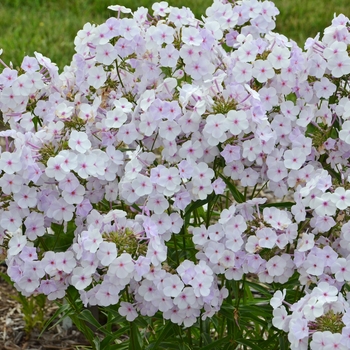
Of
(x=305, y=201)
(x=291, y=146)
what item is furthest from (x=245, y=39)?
(x=305, y=201)

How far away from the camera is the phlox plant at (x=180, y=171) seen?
180 centimetres

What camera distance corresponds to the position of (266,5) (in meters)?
2.21

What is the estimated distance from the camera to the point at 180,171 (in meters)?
1.85

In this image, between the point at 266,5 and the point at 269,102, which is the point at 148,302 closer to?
the point at 269,102

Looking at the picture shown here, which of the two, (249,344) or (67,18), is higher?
(249,344)

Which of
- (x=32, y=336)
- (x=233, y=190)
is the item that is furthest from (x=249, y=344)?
(x=32, y=336)

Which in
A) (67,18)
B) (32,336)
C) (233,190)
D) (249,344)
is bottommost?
(32,336)

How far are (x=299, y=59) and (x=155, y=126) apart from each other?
0.46 metres

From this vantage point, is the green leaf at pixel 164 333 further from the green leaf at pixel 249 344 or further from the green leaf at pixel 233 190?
the green leaf at pixel 233 190

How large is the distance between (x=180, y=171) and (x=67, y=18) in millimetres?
4526

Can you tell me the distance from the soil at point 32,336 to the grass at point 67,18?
2.45m

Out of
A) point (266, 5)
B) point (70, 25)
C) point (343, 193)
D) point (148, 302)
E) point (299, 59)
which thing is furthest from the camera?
point (70, 25)

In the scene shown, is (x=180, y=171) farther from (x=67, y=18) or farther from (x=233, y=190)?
(x=67, y=18)

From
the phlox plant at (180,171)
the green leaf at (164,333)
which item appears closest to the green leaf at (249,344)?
the phlox plant at (180,171)
